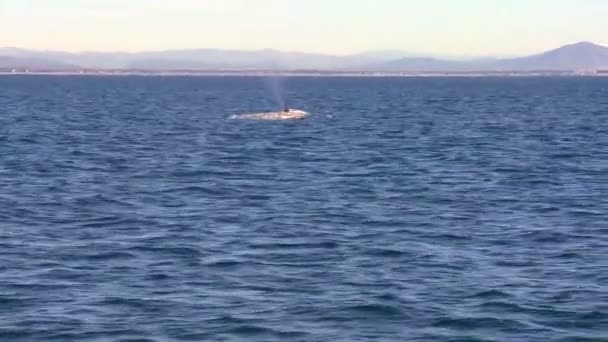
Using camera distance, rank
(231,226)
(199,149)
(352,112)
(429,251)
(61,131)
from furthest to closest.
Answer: (352,112), (61,131), (199,149), (231,226), (429,251)

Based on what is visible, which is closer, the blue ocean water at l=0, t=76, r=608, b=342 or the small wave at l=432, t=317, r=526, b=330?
the small wave at l=432, t=317, r=526, b=330

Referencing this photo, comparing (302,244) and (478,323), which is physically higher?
(478,323)

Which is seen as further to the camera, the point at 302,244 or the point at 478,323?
the point at 302,244

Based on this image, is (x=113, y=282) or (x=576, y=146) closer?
(x=113, y=282)

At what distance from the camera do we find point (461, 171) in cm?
5138

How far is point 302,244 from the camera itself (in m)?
31.8

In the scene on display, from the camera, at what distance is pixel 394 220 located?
36062mm

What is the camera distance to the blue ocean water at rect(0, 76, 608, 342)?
77.3 ft

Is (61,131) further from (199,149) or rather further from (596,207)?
(596,207)

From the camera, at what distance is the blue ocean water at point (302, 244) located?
2356 cm

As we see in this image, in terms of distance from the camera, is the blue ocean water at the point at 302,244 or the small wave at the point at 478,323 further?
the blue ocean water at the point at 302,244

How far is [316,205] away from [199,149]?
2495 cm

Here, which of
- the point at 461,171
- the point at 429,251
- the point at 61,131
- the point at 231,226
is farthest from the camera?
the point at 61,131

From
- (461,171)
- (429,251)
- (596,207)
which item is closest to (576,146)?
(461,171)
